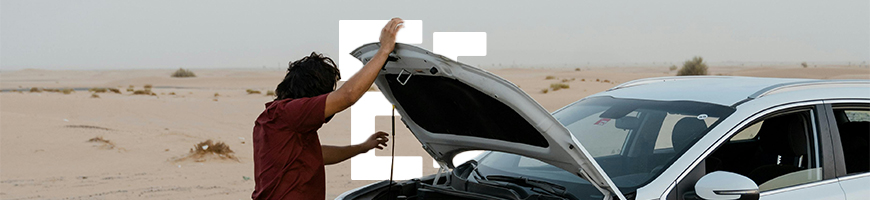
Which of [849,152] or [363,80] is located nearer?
[363,80]

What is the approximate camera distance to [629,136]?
163 inches

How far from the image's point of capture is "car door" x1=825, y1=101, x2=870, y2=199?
3.50 m

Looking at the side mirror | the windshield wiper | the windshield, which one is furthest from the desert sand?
the side mirror

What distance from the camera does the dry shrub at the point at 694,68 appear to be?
5869 centimetres

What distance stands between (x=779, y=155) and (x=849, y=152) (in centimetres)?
35

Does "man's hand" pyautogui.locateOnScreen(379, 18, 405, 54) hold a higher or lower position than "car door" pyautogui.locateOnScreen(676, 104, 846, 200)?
higher

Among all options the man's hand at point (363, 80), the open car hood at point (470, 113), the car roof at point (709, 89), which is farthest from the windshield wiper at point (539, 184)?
the man's hand at point (363, 80)

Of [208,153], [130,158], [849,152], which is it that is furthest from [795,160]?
[130,158]

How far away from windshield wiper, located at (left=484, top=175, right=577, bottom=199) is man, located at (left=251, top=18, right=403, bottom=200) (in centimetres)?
100

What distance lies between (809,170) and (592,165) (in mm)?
1522

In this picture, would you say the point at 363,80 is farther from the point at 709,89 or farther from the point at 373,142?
the point at 709,89

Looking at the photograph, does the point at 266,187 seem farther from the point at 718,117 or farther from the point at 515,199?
the point at 718,117
